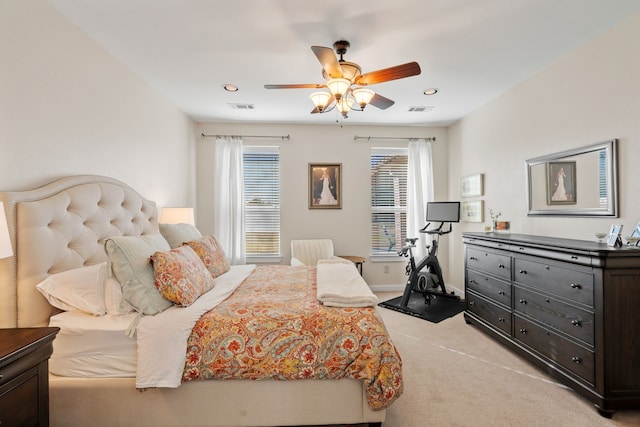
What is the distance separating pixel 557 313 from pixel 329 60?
2522 mm

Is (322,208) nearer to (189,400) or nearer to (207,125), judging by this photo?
(207,125)

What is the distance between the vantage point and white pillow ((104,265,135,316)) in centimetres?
172

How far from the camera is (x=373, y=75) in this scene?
218cm

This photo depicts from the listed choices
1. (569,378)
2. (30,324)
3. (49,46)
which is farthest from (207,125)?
(569,378)

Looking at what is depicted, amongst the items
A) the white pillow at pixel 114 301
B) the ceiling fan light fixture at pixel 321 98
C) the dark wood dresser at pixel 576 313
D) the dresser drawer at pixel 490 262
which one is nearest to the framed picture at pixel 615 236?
the dark wood dresser at pixel 576 313

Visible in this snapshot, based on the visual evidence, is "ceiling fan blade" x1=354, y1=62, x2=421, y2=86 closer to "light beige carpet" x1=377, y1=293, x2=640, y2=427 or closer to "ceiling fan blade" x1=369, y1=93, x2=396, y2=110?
"ceiling fan blade" x1=369, y1=93, x2=396, y2=110

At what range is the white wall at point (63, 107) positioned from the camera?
1706 mm

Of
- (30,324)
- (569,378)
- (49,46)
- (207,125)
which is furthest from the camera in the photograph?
(207,125)

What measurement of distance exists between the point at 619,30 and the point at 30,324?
4.45 meters

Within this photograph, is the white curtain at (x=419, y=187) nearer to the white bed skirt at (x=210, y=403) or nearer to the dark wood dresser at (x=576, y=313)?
the dark wood dresser at (x=576, y=313)

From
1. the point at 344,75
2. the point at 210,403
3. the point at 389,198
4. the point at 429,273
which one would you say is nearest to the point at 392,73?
the point at 344,75

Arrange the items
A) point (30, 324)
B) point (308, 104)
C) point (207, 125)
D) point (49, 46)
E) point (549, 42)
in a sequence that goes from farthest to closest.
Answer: point (207, 125) → point (308, 104) → point (549, 42) → point (49, 46) → point (30, 324)

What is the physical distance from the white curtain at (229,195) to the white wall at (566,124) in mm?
3462

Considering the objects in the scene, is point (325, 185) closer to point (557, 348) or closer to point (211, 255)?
point (211, 255)
